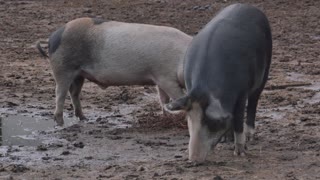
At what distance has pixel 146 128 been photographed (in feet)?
29.4

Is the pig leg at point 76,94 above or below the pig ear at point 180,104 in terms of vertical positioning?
below

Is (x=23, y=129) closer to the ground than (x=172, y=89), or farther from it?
closer to the ground

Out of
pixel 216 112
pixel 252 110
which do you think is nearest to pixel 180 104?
pixel 216 112

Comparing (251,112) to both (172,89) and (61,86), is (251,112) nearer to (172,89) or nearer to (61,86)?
(172,89)

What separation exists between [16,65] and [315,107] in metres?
4.85

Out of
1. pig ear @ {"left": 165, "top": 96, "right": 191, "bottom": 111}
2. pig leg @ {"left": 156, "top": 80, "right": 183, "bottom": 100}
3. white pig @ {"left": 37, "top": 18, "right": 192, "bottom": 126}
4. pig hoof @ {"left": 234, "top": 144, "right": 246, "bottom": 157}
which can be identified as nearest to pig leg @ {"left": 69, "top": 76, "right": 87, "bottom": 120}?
white pig @ {"left": 37, "top": 18, "right": 192, "bottom": 126}

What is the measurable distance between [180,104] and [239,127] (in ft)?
2.78

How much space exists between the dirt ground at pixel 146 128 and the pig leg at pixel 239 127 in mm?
90

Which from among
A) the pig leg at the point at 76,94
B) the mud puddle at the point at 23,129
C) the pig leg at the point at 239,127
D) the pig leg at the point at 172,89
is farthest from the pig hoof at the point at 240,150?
the pig leg at the point at 76,94

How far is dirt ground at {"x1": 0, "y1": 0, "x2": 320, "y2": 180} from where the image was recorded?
23.4 feet

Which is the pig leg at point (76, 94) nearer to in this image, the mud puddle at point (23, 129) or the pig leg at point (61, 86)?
the mud puddle at point (23, 129)

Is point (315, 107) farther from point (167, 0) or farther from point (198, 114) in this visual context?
point (167, 0)

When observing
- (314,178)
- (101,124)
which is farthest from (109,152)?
(314,178)

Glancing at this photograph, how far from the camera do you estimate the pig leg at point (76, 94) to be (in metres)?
9.45
